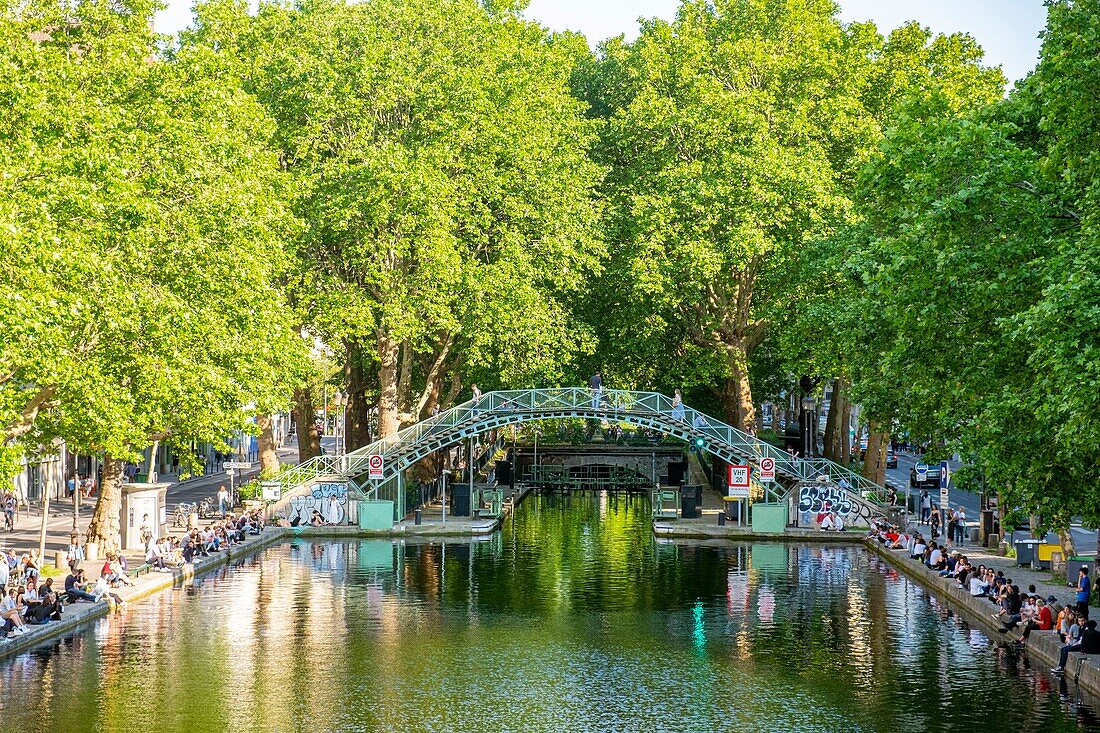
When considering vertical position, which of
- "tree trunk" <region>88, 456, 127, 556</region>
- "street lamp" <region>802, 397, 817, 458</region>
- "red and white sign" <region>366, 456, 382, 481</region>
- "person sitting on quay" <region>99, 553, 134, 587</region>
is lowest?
"person sitting on quay" <region>99, 553, 134, 587</region>

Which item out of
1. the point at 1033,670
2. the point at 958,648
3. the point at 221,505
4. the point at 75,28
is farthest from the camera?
the point at 221,505

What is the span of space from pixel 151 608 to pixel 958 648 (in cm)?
2130

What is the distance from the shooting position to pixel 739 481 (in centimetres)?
6206

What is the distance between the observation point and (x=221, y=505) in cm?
6425

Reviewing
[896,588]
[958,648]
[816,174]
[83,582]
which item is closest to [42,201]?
[83,582]

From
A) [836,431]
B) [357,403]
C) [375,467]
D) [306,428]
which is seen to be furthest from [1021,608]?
[357,403]

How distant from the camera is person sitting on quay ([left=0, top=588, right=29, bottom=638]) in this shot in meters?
33.0

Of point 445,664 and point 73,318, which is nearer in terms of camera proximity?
point 445,664

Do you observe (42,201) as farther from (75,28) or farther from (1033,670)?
(1033,670)

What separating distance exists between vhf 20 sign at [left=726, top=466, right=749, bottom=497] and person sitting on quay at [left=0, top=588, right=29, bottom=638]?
111 feet

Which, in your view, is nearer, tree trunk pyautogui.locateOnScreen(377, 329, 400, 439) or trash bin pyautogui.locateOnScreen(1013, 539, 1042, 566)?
trash bin pyautogui.locateOnScreen(1013, 539, 1042, 566)

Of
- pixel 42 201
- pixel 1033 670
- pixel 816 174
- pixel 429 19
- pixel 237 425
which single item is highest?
pixel 429 19

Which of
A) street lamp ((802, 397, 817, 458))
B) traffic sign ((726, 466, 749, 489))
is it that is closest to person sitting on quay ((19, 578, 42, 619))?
traffic sign ((726, 466, 749, 489))

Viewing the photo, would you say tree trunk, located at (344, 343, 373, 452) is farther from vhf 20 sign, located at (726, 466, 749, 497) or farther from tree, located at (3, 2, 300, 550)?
tree, located at (3, 2, 300, 550)
